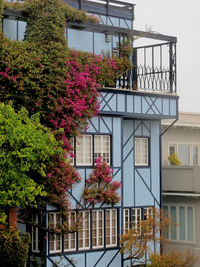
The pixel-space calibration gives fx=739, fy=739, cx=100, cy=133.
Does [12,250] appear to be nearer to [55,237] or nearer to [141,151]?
[55,237]

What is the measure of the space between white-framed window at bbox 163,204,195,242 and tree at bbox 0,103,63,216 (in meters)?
10.7

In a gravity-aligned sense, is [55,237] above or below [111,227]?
below

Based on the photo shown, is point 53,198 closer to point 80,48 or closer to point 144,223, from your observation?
point 144,223

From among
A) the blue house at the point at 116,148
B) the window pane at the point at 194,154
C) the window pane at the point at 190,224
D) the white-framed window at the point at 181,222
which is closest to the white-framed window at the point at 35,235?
the blue house at the point at 116,148

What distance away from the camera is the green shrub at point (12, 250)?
24139 millimetres

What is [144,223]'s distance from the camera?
28.9m

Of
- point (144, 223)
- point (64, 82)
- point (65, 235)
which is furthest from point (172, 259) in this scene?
point (64, 82)

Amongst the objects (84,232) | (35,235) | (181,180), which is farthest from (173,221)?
(35,235)

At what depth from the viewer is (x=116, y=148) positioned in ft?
94.2

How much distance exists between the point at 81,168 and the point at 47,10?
5.94 m

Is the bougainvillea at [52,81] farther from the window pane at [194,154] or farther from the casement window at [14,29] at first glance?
the window pane at [194,154]

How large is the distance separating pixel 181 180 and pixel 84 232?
7.19 metres

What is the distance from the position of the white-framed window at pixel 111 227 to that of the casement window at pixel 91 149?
194cm

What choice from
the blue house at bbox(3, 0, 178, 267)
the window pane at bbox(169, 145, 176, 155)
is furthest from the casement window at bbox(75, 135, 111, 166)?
the window pane at bbox(169, 145, 176, 155)
